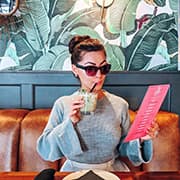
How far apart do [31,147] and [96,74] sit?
34.0 inches

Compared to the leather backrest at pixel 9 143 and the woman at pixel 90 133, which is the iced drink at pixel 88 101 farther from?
the leather backrest at pixel 9 143

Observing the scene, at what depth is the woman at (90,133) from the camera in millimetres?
1567

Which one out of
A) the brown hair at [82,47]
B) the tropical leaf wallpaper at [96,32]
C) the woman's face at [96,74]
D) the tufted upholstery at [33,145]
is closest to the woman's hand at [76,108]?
the woman's face at [96,74]

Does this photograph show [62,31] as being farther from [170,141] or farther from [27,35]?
[170,141]

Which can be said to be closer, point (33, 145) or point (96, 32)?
point (33, 145)

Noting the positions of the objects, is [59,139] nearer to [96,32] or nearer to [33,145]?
[33,145]

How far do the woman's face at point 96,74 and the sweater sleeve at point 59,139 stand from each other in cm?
17

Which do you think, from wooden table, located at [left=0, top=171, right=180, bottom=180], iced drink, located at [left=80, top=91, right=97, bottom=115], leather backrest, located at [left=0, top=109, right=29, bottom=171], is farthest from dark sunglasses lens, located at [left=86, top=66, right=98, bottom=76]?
leather backrest, located at [left=0, top=109, right=29, bottom=171]

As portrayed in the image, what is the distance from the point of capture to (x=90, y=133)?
63.3 inches

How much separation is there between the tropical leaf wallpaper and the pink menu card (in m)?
1.20

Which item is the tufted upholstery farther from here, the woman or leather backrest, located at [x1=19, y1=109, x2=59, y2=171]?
the woman

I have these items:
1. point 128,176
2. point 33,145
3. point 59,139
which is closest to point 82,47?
point 59,139

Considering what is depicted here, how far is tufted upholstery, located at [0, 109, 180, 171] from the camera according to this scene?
218 cm

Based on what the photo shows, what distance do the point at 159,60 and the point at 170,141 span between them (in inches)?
25.6
